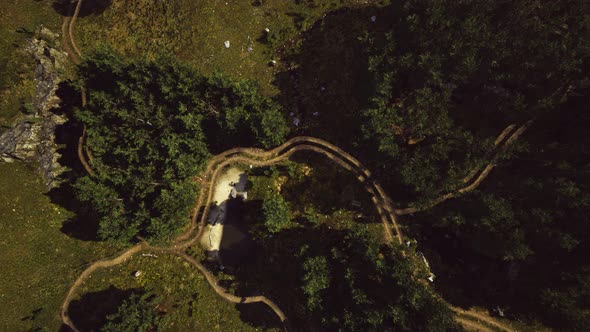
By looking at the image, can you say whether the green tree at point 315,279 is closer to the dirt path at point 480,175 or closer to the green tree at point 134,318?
the dirt path at point 480,175

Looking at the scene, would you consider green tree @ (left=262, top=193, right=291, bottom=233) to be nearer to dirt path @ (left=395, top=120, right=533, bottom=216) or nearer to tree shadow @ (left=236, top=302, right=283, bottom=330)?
tree shadow @ (left=236, top=302, right=283, bottom=330)

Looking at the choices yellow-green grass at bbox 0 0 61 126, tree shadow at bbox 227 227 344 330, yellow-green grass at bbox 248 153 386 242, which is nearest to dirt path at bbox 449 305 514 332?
yellow-green grass at bbox 248 153 386 242

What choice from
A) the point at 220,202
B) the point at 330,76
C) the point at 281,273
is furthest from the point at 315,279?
the point at 330,76

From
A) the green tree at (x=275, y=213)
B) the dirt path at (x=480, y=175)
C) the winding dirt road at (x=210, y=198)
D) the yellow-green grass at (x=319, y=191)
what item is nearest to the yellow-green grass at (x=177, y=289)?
the winding dirt road at (x=210, y=198)

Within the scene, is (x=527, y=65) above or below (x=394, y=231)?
above

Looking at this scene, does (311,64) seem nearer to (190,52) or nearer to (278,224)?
(190,52)

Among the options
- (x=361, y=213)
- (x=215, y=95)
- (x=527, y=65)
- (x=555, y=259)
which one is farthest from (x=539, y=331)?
(x=215, y=95)

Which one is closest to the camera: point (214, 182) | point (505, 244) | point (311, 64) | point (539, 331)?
point (505, 244)
